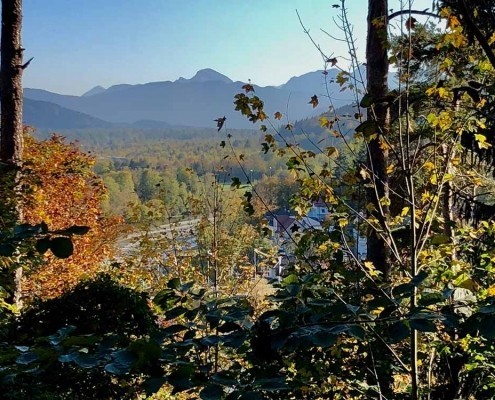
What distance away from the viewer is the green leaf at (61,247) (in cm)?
67

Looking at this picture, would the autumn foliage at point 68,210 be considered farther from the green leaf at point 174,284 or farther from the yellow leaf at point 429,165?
the green leaf at point 174,284

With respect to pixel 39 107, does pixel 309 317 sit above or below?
below

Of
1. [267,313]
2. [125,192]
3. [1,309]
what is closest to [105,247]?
[1,309]

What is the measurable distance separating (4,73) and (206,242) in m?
3.63

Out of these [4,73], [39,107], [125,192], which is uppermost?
[39,107]

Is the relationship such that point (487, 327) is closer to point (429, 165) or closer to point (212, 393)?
point (212, 393)

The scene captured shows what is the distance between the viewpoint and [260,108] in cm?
270

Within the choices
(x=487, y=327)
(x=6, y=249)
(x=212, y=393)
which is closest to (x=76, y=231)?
(x=6, y=249)

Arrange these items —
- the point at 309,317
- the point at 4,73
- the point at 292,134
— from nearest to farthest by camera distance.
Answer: the point at 309,317 < the point at 292,134 < the point at 4,73

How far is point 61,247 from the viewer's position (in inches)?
26.6

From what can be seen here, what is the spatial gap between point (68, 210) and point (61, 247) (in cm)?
1035

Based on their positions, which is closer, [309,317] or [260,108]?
[309,317]

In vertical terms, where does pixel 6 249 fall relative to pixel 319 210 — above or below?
above

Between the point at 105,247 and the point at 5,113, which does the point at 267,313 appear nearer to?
the point at 5,113
